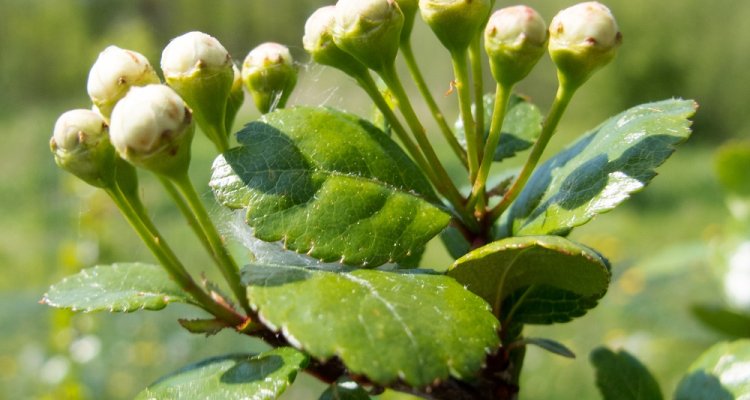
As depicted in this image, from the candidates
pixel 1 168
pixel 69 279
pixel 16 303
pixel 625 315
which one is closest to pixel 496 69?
pixel 69 279

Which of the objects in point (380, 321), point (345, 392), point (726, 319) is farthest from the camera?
point (726, 319)

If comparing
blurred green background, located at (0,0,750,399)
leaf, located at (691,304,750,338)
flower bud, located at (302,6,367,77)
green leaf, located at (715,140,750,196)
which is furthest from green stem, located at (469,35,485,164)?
green leaf, located at (715,140,750,196)

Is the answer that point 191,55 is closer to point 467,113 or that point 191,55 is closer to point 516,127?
point 467,113

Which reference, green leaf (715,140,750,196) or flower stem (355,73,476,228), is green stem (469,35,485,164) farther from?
green leaf (715,140,750,196)

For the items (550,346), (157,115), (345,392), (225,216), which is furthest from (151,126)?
(550,346)

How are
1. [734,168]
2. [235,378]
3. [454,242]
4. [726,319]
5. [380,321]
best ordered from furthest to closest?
1. [734,168]
2. [726,319]
3. [454,242]
4. [235,378]
5. [380,321]

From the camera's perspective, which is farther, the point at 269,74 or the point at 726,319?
the point at 726,319

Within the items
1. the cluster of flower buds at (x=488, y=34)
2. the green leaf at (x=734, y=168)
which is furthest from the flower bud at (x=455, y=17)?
the green leaf at (x=734, y=168)

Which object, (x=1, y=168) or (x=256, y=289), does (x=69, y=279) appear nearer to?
(x=256, y=289)
